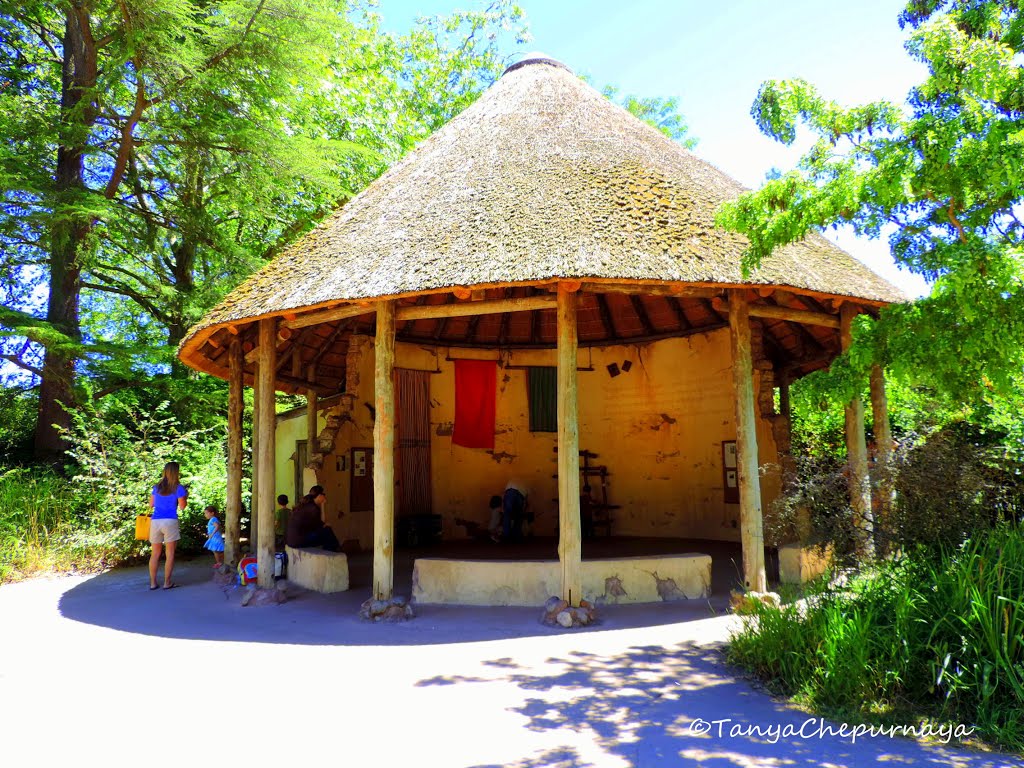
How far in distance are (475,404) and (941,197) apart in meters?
8.59

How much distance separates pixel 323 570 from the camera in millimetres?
8156

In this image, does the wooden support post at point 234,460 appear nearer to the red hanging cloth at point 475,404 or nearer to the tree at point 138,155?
the red hanging cloth at point 475,404

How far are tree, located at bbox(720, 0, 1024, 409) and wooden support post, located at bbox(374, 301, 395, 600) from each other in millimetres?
3662

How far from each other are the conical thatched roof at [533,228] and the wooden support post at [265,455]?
1.50ft

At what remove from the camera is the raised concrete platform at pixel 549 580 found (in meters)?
7.07

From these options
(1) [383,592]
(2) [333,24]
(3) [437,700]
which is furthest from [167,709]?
(2) [333,24]

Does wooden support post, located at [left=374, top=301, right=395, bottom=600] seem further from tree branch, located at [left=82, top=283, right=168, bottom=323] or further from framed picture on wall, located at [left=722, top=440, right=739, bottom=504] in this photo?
tree branch, located at [left=82, top=283, right=168, bottom=323]

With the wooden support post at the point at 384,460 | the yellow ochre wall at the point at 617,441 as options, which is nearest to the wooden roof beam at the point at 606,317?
the yellow ochre wall at the point at 617,441

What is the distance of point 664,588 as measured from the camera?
717 cm

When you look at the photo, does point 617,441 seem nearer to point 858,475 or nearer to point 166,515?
point 858,475

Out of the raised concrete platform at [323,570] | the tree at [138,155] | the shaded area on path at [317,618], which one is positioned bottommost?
the shaded area on path at [317,618]

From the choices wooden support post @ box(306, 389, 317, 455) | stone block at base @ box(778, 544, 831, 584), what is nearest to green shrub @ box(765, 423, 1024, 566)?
stone block at base @ box(778, 544, 831, 584)

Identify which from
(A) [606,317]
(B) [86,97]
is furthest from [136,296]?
(A) [606,317]

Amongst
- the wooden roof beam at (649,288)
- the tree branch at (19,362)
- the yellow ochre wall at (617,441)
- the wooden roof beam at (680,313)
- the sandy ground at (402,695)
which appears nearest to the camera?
the sandy ground at (402,695)
